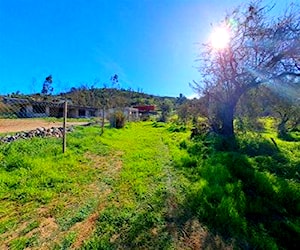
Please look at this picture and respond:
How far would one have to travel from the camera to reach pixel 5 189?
14.8ft

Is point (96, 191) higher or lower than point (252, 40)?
lower

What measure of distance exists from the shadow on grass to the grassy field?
18mm

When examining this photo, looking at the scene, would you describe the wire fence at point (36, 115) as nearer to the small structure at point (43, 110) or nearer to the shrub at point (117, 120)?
the small structure at point (43, 110)

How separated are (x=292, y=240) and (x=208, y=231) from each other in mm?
1289

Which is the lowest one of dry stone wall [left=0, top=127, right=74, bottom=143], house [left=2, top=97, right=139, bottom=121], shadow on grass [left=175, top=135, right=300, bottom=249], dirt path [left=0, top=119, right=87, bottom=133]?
shadow on grass [left=175, top=135, right=300, bottom=249]

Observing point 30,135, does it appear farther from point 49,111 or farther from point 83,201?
point 49,111

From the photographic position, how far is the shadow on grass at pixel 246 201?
351 centimetres

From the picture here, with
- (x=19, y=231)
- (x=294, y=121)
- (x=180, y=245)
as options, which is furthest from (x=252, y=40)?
(x=294, y=121)

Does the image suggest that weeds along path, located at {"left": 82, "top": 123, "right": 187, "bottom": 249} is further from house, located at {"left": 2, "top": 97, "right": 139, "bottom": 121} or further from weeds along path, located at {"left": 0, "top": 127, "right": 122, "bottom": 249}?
house, located at {"left": 2, "top": 97, "right": 139, "bottom": 121}

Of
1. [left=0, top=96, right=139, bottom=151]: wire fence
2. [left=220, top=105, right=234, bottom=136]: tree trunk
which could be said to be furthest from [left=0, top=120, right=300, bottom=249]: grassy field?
[left=220, top=105, right=234, bottom=136]: tree trunk

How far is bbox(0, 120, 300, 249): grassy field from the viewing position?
126 inches

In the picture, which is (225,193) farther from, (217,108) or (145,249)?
(217,108)

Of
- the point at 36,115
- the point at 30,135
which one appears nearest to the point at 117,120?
the point at 30,135

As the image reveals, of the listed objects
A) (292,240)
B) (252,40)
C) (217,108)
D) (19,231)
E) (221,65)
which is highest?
(252,40)
